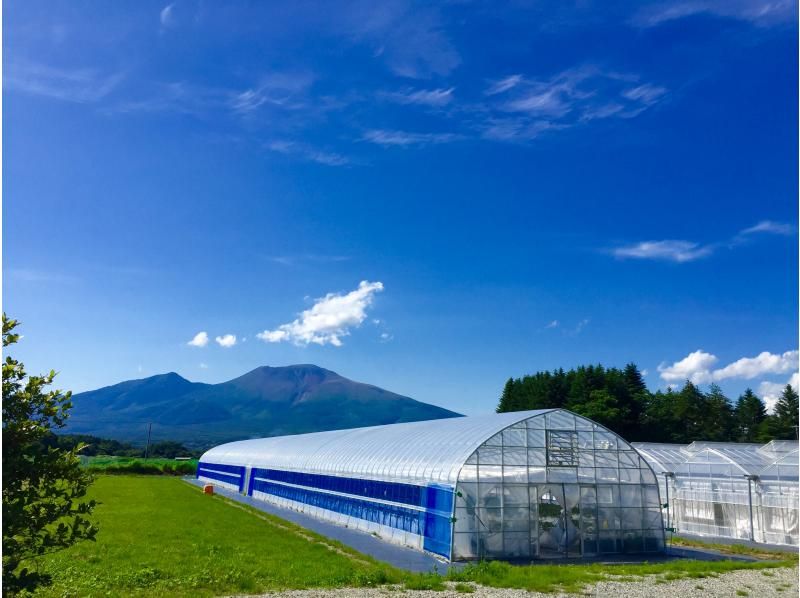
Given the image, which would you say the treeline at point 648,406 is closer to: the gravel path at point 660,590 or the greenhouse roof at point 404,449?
the greenhouse roof at point 404,449

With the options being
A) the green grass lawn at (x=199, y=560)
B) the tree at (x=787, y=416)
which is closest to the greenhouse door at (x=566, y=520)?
the green grass lawn at (x=199, y=560)

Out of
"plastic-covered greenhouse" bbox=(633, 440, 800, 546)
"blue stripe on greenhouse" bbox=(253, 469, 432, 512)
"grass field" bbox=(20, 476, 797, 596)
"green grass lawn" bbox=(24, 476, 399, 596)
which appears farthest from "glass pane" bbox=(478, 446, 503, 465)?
"plastic-covered greenhouse" bbox=(633, 440, 800, 546)

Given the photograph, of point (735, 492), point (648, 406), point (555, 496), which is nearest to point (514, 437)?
point (555, 496)

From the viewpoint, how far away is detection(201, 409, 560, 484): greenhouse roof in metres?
25.8

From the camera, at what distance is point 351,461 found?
115 feet

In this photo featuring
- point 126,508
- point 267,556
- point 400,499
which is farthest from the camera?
point 126,508

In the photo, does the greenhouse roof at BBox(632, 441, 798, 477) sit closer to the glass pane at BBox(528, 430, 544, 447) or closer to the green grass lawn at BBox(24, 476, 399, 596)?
the glass pane at BBox(528, 430, 544, 447)

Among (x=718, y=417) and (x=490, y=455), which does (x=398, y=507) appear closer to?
(x=490, y=455)

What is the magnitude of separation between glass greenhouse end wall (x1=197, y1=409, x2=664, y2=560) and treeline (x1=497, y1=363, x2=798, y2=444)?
5382 cm

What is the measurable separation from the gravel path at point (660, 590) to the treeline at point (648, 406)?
197ft

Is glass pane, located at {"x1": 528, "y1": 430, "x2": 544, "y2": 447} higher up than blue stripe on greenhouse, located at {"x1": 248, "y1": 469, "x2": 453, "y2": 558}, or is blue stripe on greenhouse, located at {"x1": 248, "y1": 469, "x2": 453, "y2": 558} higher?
glass pane, located at {"x1": 528, "y1": 430, "x2": 544, "y2": 447}

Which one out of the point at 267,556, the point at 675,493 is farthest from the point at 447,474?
the point at 675,493

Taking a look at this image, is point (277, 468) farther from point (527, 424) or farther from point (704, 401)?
point (704, 401)

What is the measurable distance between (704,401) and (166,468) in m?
77.8
